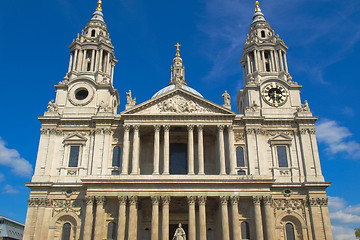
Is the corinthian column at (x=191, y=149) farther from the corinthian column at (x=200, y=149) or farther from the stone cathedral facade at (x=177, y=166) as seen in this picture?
the corinthian column at (x=200, y=149)

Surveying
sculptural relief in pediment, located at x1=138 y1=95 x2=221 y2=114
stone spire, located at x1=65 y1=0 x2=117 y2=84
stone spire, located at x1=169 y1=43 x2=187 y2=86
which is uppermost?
stone spire, located at x1=169 y1=43 x2=187 y2=86

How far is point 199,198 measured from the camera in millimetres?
31891

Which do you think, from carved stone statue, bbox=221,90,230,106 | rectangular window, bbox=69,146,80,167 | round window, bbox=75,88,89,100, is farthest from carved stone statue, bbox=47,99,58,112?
carved stone statue, bbox=221,90,230,106

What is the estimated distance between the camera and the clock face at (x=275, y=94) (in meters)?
39.0

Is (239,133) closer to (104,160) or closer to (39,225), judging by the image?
(104,160)

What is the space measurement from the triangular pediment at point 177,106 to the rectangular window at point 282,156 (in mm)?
6019

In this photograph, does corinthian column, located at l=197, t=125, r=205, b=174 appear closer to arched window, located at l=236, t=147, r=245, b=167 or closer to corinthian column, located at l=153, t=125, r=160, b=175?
arched window, located at l=236, t=147, r=245, b=167

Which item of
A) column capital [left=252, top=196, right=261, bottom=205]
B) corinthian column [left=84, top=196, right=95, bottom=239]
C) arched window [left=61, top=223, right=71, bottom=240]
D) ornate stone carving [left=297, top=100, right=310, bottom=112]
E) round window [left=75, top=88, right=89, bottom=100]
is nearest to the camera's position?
corinthian column [left=84, top=196, right=95, bottom=239]

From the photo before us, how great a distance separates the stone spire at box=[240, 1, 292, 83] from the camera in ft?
135

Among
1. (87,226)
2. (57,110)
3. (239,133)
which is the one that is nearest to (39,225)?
(87,226)

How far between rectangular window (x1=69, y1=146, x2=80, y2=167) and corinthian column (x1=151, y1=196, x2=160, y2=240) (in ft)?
30.3

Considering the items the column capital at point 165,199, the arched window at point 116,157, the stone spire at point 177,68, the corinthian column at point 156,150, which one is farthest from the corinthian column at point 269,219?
the stone spire at point 177,68

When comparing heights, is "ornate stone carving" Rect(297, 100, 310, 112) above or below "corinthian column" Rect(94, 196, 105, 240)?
above

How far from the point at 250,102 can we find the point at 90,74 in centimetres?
1800
